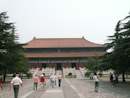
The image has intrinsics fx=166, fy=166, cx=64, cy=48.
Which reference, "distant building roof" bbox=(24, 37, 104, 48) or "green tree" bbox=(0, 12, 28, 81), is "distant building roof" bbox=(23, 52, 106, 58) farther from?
"green tree" bbox=(0, 12, 28, 81)

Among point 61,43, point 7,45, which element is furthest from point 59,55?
point 7,45

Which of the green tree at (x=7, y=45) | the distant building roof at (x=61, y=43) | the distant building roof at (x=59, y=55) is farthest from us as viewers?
the distant building roof at (x=61, y=43)

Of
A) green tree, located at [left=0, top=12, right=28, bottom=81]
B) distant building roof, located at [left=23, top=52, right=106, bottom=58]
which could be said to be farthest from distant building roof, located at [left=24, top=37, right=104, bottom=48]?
green tree, located at [left=0, top=12, right=28, bottom=81]

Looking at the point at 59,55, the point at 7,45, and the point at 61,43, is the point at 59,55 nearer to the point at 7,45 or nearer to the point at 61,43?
the point at 61,43

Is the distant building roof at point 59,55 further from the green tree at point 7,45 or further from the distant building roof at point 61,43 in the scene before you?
the green tree at point 7,45

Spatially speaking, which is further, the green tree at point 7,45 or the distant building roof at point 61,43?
the distant building roof at point 61,43

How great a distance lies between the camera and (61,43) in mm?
54750

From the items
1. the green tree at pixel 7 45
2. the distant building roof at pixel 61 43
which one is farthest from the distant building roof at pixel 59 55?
the green tree at pixel 7 45

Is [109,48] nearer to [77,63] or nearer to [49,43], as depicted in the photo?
[77,63]

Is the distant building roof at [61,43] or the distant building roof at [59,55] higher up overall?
the distant building roof at [61,43]

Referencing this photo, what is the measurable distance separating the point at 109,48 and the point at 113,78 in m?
5.20

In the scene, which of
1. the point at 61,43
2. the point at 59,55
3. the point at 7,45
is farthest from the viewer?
the point at 61,43

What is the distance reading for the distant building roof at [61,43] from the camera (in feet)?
171

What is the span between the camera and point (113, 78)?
16344mm
